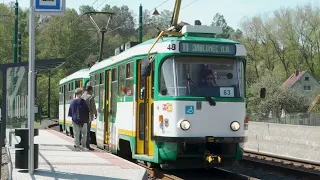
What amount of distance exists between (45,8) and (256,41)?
222ft

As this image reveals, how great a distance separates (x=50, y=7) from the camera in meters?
10.2

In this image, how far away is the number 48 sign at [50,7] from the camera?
10117mm

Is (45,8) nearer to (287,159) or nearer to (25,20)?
(287,159)

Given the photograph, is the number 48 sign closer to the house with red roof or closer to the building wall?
the house with red roof

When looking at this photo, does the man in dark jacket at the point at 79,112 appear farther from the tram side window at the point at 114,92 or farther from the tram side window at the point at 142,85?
the tram side window at the point at 142,85

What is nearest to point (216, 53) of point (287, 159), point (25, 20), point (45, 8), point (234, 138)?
point (234, 138)

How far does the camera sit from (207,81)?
12.2 m

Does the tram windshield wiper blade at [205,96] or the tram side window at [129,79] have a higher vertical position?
the tram side window at [129,79]

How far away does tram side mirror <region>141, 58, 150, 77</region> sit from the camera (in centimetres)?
1257

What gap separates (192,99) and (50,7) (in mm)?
3514

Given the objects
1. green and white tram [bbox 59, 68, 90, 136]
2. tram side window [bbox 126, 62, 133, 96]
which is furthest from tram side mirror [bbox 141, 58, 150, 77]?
green and white tram [bbox 59, 68, 90, 136]

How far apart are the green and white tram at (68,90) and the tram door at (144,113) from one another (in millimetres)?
9885

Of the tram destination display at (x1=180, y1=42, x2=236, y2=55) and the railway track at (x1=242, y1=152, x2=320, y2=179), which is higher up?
the tram destination display at (x1=180, y1=42, x2=236, y2=55)

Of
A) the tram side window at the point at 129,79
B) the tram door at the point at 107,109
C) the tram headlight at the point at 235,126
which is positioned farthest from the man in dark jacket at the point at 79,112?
the tram headlight at the point at 235,126
